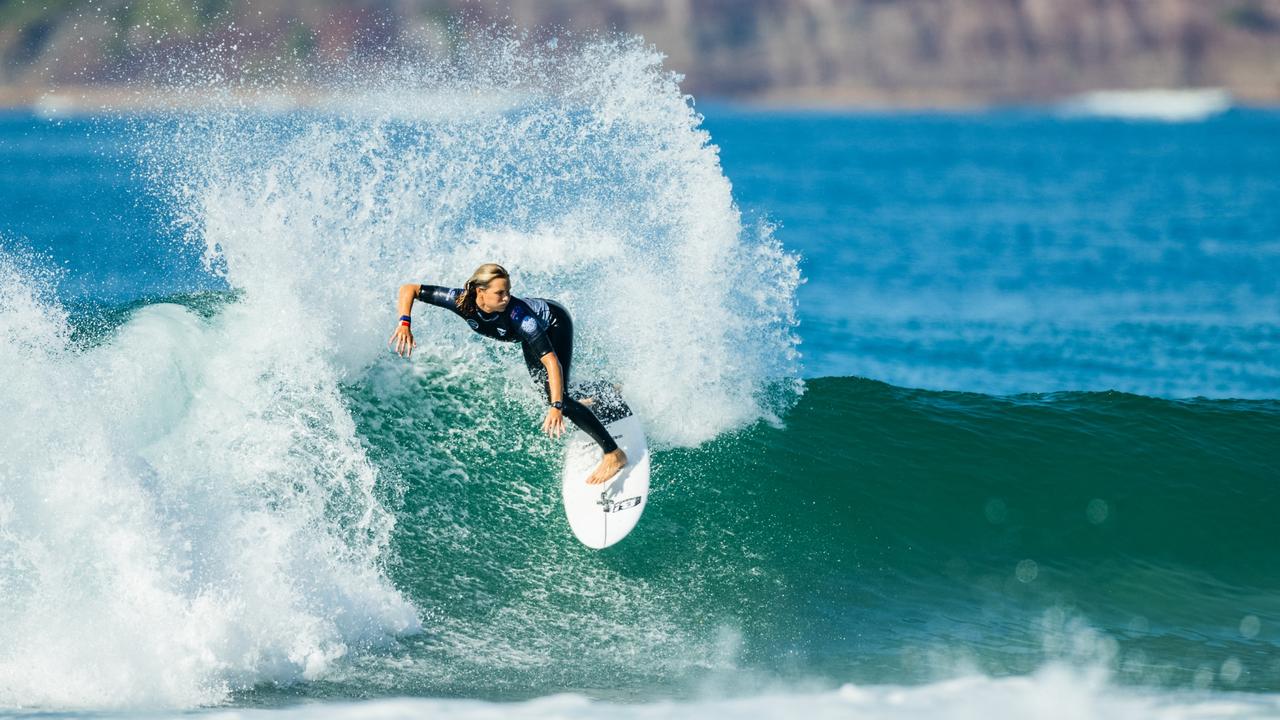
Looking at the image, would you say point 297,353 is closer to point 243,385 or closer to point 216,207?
point 243,385

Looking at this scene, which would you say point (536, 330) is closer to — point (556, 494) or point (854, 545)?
point (556, 494)

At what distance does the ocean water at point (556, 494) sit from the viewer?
617cm

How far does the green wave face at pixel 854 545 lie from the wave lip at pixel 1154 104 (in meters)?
111

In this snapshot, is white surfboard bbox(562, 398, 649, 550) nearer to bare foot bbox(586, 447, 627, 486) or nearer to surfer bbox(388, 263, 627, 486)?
bare foot bbox(586, 447, 627, 486)

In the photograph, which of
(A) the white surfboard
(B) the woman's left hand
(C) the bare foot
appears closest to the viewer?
(B) the woman's left hand

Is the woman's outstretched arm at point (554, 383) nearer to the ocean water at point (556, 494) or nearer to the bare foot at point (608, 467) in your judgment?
the bare foot at point (608, 467)

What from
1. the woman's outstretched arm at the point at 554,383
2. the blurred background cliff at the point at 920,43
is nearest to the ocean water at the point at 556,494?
the woman's outstretched arm at the point at 554,383

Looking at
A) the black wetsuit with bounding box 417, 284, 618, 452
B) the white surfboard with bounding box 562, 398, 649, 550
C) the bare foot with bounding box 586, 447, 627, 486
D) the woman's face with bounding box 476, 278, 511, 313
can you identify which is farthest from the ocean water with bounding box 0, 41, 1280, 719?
the woman's face with bounding box 476, 278, 511, 313

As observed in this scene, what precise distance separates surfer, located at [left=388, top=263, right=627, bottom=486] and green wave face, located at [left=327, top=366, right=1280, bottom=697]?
1036 mm

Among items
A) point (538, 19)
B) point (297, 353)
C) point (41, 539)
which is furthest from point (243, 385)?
point (538, 19)

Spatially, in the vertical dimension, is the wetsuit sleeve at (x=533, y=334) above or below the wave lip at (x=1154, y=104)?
below

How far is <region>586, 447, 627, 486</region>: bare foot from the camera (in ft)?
24.3

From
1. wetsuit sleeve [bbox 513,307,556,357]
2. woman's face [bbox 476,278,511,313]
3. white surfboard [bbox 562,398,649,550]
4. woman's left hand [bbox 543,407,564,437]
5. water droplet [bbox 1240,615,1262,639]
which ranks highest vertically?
woman's face [bbox 476,278,511,313]

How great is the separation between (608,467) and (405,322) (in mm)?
1591
